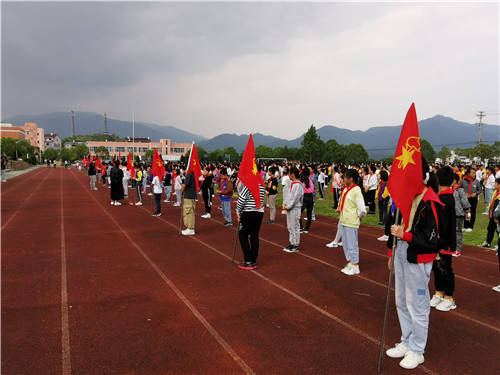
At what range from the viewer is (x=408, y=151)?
3.47 m

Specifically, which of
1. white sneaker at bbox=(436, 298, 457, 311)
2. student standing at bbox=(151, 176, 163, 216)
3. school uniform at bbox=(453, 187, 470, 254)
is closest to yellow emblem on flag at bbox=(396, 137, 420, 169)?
white sneaker at bbox=(436, 298, 457, 311)

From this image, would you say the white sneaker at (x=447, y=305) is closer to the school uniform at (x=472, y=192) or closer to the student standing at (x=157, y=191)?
the school uniform at (x=472, y=192)

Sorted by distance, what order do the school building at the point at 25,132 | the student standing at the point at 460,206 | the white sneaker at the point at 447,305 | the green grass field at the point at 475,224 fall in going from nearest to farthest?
the white sneaker at the point at 447,305 → the student standing at the point at 460,206 → the green grass field at the point at 475,224 → the school building at the point at 25,132

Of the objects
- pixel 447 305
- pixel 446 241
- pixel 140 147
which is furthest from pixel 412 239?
pixel 140 147

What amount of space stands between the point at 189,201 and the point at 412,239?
711 cm

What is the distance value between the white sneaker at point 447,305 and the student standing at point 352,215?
164 cm

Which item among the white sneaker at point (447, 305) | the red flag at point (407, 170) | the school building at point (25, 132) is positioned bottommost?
the white sneaker at point (447, 305)

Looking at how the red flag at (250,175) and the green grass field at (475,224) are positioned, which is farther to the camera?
the green grass field at (475,224)

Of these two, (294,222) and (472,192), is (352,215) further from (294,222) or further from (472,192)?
(472,192)

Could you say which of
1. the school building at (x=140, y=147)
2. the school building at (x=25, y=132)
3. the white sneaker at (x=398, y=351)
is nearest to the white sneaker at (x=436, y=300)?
the white sneaker at (x=398, y=351)

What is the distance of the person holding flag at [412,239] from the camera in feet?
10.9

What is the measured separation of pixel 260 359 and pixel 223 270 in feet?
9.70

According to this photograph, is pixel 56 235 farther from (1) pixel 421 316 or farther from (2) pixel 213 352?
(1) pixel 421 316

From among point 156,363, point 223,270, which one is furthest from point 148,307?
point 223,270
